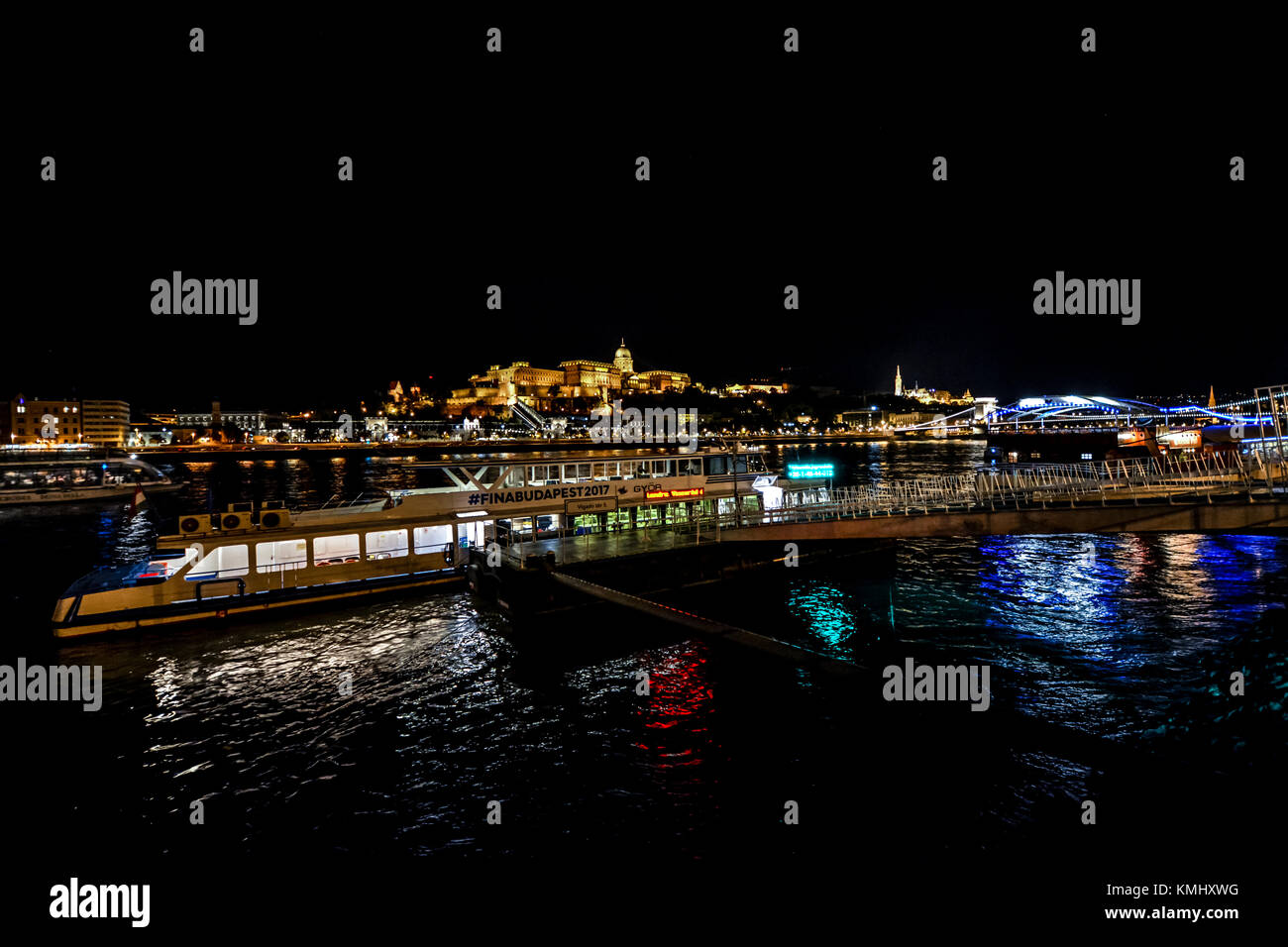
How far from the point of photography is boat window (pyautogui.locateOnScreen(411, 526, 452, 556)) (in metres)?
24.5

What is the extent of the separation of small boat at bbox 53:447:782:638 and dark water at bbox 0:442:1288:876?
4.03 feet

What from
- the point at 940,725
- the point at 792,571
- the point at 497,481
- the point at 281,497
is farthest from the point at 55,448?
the point at 940,725

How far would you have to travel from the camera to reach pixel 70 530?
45219mm

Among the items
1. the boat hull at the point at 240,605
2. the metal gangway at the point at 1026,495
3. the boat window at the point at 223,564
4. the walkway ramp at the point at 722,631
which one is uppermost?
the metal gangway at the point at 1026,495

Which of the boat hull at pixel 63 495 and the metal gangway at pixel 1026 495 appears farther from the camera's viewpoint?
the boat hull at pixel 63 495

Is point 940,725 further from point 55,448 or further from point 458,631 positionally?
point 55,448

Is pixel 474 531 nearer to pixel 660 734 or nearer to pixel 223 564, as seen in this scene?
pixel 223 564

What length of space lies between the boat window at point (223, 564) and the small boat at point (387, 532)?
0.11 feet

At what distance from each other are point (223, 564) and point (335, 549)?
352cm

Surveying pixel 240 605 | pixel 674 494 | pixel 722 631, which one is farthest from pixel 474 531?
pixel 722 631

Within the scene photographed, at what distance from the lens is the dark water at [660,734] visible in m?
9.21

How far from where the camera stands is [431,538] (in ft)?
82.3

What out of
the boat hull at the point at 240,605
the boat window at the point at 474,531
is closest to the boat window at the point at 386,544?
the boat hull at the point at 240,605

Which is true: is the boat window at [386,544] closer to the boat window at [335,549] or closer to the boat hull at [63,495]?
the boat window at [335,549]
